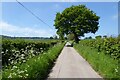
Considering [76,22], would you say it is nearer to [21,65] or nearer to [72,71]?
[72,71]

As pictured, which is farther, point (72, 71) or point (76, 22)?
point (76, 22)

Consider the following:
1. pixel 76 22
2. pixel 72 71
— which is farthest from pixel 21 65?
pixel 76 22

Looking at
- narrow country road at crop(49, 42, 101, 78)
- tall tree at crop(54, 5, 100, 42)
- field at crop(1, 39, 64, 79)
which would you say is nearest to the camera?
field at crop(1, 39, 64, 79)

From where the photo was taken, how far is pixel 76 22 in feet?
269

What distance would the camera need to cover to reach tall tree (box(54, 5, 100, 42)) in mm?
82438

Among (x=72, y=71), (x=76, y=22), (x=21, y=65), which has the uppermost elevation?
(x=76, y=22)

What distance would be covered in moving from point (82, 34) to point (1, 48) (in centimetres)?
6508

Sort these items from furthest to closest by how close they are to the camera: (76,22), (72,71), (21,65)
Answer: (76,22) → (72,71) → (21,65)

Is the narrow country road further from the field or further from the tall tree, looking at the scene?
the tall tree

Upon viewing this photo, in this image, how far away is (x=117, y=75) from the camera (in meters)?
13.6

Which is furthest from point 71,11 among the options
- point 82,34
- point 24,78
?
point 24,78

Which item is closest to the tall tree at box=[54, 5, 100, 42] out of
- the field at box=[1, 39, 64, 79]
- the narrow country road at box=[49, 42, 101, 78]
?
the field at box=[1, 39, 64, 79]

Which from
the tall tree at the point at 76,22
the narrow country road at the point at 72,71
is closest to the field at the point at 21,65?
the narrow country road at the point at 72,71

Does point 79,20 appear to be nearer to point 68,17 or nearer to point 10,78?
point 68,17
